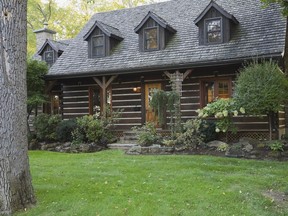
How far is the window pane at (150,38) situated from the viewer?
15.4m

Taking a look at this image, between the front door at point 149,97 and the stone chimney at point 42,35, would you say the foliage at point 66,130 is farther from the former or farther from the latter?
the stone chimney at point 42,35

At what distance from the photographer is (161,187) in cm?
675

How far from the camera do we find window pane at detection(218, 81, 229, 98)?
14.0m

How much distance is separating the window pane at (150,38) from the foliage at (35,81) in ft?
17.5

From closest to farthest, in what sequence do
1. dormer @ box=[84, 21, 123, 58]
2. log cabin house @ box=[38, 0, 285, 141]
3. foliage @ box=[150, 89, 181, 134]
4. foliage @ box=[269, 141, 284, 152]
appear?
foliage @ box=[269, 141, 284, 152]
foliage @ box=[150, 89, 181, 134]
log cabin house @ box=[38, 0, 285, 141]
dormer @ box=[84, 21, 123, 58]

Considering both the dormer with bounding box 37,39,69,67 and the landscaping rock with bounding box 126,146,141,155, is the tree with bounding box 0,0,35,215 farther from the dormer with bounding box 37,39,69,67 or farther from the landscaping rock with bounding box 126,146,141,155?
the dormer with bounding box 37,39,69,67

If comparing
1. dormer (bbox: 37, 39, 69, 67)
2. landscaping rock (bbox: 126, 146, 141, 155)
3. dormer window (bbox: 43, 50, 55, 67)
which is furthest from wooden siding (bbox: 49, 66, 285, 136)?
landscaping rock (bbox: 126, 146, 141, 155)

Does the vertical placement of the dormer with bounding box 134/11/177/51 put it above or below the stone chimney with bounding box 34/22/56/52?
below

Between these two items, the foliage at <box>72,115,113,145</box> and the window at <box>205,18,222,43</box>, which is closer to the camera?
the foliage at <box>72,115,113,145</box>

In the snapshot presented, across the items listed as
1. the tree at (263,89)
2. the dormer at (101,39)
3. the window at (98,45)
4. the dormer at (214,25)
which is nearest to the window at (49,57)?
the dormer at (101,39)

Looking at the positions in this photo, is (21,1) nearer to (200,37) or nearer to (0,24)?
(0,24)

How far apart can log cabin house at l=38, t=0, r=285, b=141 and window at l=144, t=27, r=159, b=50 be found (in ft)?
0.07

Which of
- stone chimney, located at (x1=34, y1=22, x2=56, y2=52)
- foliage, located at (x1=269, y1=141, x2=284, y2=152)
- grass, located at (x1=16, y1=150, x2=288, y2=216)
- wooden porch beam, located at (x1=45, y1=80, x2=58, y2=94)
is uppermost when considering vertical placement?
stone chimney, located at (x1=34, y1=22, x2=56, y2=52)

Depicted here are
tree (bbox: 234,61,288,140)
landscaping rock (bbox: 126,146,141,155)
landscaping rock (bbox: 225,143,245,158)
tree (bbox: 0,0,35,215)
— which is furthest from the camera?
landscaping rock (bbox: 126,146,141,155)
